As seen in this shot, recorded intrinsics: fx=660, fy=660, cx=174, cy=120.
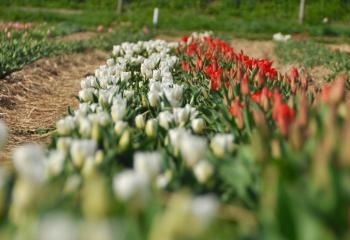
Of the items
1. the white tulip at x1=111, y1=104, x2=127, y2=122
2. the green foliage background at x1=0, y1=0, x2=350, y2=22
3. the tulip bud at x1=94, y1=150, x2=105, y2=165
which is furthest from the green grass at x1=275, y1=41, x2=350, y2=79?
the green foliage background at x1=0, y1=0, x2=350, y2=22

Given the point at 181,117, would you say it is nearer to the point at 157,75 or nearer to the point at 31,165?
the point at 31,165

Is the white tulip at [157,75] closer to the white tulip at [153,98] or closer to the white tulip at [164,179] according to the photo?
the white tulip at [153,98]

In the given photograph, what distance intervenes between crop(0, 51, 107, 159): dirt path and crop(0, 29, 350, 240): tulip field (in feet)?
3.93

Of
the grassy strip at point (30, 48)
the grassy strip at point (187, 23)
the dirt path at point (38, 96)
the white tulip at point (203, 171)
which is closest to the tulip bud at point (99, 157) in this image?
the white tulip at point (203, 171)

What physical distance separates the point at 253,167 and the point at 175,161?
0.36 metres

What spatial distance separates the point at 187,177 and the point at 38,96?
4.78 metres

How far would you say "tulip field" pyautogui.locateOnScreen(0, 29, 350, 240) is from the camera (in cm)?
145

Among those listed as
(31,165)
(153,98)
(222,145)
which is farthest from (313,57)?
(31,165)

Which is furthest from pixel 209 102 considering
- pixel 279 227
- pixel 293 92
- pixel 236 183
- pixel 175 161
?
pixel 279 227

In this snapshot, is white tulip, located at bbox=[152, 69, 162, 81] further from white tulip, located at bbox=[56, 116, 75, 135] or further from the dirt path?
white tulip, located at bbox=[56, 116, 75, 135]

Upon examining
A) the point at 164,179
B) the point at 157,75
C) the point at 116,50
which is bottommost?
the point at 116,50

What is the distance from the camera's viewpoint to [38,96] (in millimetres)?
6758

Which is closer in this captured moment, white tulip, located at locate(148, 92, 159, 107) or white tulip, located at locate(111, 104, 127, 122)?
white tulip, located at locate(111, 104, 127, 122)

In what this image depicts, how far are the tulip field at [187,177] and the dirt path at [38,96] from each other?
3.93 feet
